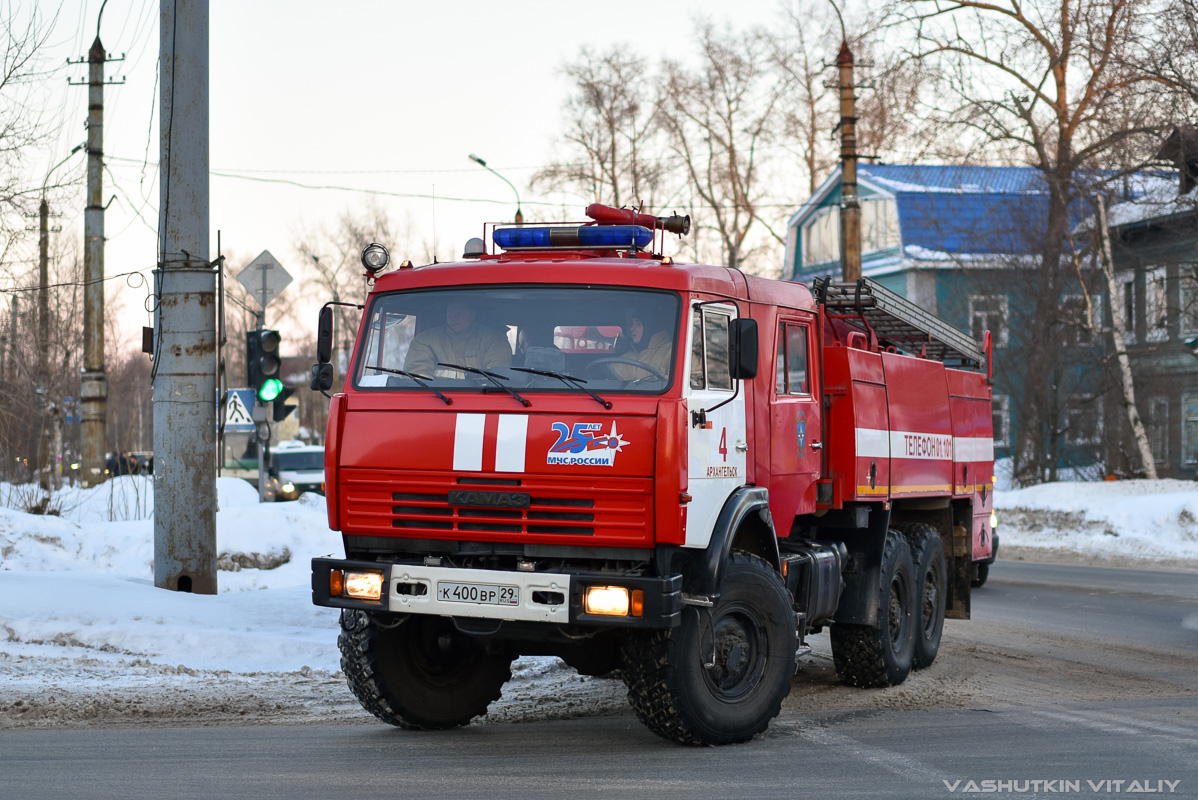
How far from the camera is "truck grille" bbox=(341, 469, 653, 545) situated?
6633 mm

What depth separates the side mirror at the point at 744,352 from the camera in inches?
279

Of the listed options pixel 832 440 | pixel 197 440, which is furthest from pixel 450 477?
pixel 197 440

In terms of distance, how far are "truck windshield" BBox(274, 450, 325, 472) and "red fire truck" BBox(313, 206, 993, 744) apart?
2478 centimetres

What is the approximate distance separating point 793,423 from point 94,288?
55.9 feet

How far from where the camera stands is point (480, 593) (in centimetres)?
670

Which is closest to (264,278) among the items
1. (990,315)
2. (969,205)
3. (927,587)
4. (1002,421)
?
(927,587)

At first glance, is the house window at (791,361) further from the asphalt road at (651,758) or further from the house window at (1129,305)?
the house window at (1129,305)

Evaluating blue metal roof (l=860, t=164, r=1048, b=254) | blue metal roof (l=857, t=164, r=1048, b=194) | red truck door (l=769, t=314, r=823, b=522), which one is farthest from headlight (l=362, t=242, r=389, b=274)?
blue metal roof (l=860, t=164, r=1048, b=254)

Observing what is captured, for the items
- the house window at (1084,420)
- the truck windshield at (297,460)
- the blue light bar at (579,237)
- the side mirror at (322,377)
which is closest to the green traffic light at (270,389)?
the side mirror at (322,377)

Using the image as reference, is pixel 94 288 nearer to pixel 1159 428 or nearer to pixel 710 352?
pixel 710 352

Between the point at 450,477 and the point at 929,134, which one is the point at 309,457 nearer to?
the point at 929,134

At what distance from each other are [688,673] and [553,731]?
1.13 meters

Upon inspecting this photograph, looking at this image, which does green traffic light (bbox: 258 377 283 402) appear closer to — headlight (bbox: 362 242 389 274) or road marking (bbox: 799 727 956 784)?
headlight (bbox: 362 242 389 274)

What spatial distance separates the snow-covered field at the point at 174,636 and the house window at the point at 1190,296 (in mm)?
19120
